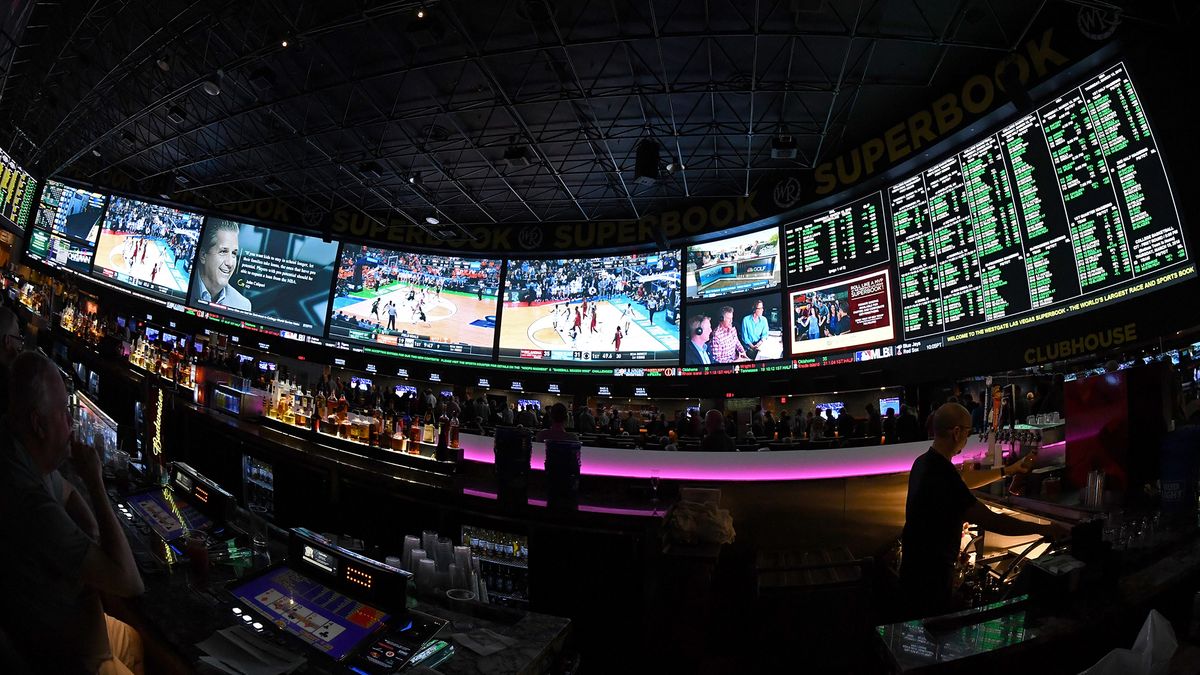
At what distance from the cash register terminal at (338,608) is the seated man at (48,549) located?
413 mm

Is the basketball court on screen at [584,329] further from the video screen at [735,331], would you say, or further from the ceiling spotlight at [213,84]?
the ceiling spotlight at [213,84]

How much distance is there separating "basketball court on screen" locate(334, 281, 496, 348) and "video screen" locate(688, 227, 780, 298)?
5521 millimetres

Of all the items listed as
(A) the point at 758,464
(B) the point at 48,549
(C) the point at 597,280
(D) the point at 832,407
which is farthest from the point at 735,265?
(B) the point at 48,549

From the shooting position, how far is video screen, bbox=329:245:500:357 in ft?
49.0

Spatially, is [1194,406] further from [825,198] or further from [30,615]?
[825,198]

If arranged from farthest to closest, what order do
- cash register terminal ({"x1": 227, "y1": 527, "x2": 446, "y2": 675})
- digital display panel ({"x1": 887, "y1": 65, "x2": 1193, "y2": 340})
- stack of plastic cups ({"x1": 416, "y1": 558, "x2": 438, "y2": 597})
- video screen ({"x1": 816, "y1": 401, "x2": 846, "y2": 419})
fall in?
1. video screen ({"x1": 816, "y1": 401, "x2": 846, "y2": 419})
2. digital display panel ({"x1": 887, "y1": 65, "x2": 1193, "y2": 340})
3. stack of plastic cups ({"x1": 416, "y1": 558, "x2": 438, "y2": 597})
4. cash register terminal ({"x1": 227, "y1": 527, "x2": 446, "y2": 675})

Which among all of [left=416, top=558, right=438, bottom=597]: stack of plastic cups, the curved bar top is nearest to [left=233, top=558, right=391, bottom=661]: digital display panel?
[left=416, top=558, right=438, bottom=597]: stack of plastic cups

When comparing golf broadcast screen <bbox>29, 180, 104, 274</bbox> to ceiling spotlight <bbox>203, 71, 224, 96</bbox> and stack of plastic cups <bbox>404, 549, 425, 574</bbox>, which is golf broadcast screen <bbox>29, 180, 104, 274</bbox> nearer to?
ceiling spotlight <bbox>203, 71, 224, 96</bbox>

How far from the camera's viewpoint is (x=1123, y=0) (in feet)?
17.7

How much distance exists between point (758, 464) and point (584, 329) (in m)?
9.53

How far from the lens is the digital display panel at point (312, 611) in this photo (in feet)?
5.41

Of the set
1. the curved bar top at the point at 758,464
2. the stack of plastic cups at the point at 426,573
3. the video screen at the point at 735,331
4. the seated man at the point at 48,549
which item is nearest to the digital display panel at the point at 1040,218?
the video screen at the point at 735,331

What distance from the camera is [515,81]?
32.4 feet

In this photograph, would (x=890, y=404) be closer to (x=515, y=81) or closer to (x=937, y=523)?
(x=937, y=523)
